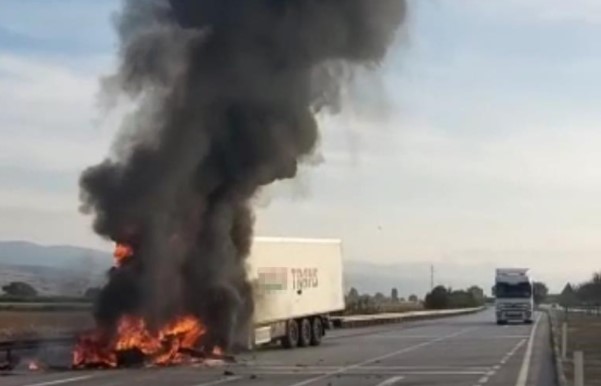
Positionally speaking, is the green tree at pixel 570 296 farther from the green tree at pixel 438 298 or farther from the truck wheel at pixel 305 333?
the truck wheel at pixel 305 333

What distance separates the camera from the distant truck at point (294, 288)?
37.8 meters

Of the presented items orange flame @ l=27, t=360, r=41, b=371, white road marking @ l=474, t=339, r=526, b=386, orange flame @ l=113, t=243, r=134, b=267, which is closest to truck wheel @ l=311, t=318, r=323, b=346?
white road marking @ l=474, t=339, r=526, b=386

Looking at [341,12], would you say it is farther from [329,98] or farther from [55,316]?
[55,316]

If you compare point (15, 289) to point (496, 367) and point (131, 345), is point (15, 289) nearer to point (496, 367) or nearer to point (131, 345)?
point (131, 345)

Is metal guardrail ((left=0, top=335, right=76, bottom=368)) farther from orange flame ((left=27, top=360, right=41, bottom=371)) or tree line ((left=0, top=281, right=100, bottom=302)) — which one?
tree line ((left=0, top=281, right=100, bottom=302))

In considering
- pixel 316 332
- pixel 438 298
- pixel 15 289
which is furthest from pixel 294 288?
pixel 438 298

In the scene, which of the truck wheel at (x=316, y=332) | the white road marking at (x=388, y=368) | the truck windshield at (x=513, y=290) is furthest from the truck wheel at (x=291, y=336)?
the truck windshield at (x=513, y=290)

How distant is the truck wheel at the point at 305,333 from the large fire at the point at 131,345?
1054 cm

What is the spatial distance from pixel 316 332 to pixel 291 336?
2648 mm

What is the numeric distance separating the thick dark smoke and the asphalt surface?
9.95ft

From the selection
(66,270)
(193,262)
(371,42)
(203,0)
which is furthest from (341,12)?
(66,270)

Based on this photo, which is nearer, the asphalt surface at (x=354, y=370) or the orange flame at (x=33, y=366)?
the asphalt surface at (x=354, y=370)

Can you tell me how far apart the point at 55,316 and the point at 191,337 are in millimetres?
5941

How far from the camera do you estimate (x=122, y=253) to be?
32312mm
